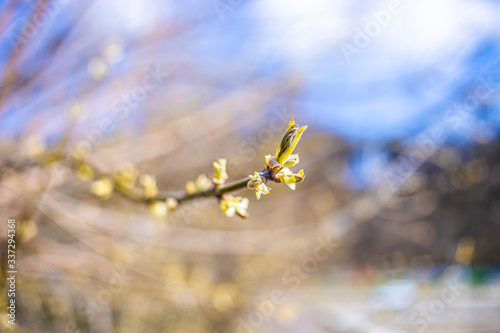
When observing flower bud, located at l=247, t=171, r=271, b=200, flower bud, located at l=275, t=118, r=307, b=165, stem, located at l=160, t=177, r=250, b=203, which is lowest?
flower bud, located at l=247, t=171, r=271, b=200

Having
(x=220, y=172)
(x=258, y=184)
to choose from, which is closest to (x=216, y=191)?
(x=220, y=172)

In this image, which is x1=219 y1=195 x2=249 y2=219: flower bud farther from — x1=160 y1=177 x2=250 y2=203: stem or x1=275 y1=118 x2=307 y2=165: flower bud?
x1=275 y1=118 x2=307 y2=165: flower bud

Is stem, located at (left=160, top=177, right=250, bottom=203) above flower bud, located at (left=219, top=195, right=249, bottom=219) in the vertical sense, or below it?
above

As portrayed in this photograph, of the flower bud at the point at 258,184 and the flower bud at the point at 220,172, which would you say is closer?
the flower bud at the point at 258,184

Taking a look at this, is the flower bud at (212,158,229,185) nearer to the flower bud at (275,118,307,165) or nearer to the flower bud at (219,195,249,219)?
the flower bud at (219,195,249,219)

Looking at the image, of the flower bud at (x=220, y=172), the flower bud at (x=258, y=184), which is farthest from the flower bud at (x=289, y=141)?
the flower bud at (x=220, y=172)

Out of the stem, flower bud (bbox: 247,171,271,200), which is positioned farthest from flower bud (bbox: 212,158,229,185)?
flower bud (bbox: 247,171,271,200)

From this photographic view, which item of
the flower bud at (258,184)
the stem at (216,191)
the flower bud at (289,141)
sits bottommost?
the flower bud at (258,184)

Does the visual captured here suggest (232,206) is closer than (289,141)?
No

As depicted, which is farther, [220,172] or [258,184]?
[220,172]

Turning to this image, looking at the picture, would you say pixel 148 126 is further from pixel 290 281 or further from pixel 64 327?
pixel 290 281

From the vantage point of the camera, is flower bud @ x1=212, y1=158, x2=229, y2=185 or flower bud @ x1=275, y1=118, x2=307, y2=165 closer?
flower bud @ x1=275, y1=118, x2=307, y2=165

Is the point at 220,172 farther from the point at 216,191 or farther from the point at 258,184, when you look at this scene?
the point at 258,184

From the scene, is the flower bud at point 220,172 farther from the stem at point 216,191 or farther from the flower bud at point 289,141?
the flower bud at point 289,141
